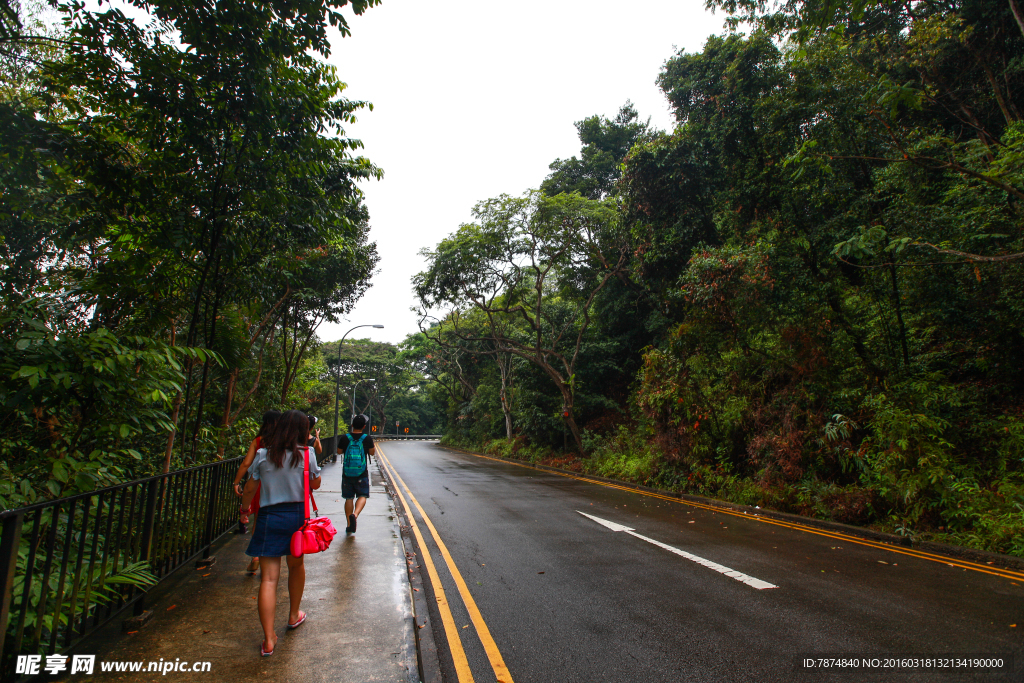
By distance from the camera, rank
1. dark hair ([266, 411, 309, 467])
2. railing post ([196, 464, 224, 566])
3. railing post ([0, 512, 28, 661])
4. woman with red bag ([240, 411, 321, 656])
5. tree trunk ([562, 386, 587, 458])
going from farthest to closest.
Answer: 1. tree trunk ([562, 386, 587, 458])
2. railing post ([196, 464, 224, 566])
3. dark hair ([266, 411, 309, 467])
4. woman with red bag ([240, 411, 321, 656])
5. railing post ([0, 512, 28, 661])

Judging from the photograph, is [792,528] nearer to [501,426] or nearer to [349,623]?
[349,623]

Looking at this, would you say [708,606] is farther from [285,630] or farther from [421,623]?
[285,630]

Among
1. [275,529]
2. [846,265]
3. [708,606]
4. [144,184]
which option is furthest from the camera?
[846,265]

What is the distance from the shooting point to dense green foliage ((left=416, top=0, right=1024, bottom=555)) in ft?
28.5

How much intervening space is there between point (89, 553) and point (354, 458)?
3796 mm

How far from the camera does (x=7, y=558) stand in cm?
254

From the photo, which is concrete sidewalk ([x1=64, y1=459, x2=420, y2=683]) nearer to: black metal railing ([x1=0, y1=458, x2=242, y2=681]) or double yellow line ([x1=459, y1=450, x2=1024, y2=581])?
black metal railing ([x1=0, y1=458, x2=242, y2=681])

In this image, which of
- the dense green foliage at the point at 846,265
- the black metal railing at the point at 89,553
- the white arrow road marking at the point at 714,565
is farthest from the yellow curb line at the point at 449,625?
the dense green foliage at the point at 846,265

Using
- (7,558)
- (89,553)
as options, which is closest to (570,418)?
(89,553)

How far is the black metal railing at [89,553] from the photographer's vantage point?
2.82 metres

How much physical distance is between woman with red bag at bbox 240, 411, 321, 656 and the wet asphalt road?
50.4 inches

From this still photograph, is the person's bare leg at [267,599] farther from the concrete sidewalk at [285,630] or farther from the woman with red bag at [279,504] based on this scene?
the concrete sidewalk at [285,630]

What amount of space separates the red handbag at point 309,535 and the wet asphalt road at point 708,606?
48.2 inches

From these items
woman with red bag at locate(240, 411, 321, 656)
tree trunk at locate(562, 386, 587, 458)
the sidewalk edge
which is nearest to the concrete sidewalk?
the sidewalk edge
